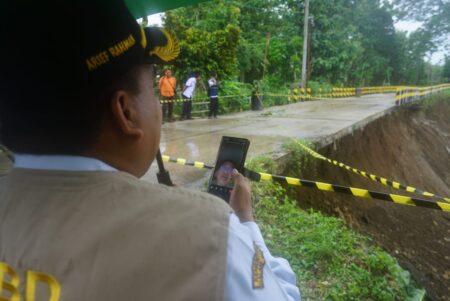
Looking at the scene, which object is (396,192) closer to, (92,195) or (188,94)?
(188,94)

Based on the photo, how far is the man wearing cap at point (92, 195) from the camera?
659mm

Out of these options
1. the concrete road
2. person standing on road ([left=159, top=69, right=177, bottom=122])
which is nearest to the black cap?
the concrete road

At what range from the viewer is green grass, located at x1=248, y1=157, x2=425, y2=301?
10.1 ft

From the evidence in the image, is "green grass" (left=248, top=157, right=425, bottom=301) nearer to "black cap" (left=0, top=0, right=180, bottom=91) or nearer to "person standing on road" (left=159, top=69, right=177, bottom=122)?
"black cap" (left=0, top=0, right=180, bottom=91)

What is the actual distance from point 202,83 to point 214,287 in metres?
13.0

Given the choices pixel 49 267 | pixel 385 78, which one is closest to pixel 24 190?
pixel 49 267

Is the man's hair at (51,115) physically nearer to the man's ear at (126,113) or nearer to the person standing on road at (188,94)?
the man's ear at (126,113)

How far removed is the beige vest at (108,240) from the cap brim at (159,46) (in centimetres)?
30

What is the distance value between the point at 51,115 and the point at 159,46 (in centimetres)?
31

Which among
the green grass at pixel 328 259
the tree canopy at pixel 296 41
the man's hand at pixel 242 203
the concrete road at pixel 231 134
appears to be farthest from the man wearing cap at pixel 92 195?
the concrete road at pixel 231 134

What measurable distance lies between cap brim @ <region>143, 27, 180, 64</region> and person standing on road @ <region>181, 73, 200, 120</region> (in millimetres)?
9954

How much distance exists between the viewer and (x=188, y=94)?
11062 millimetres

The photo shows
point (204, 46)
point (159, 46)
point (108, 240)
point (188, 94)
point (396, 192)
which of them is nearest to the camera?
point (108, 240)

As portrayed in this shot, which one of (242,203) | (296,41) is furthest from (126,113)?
(296,41)
